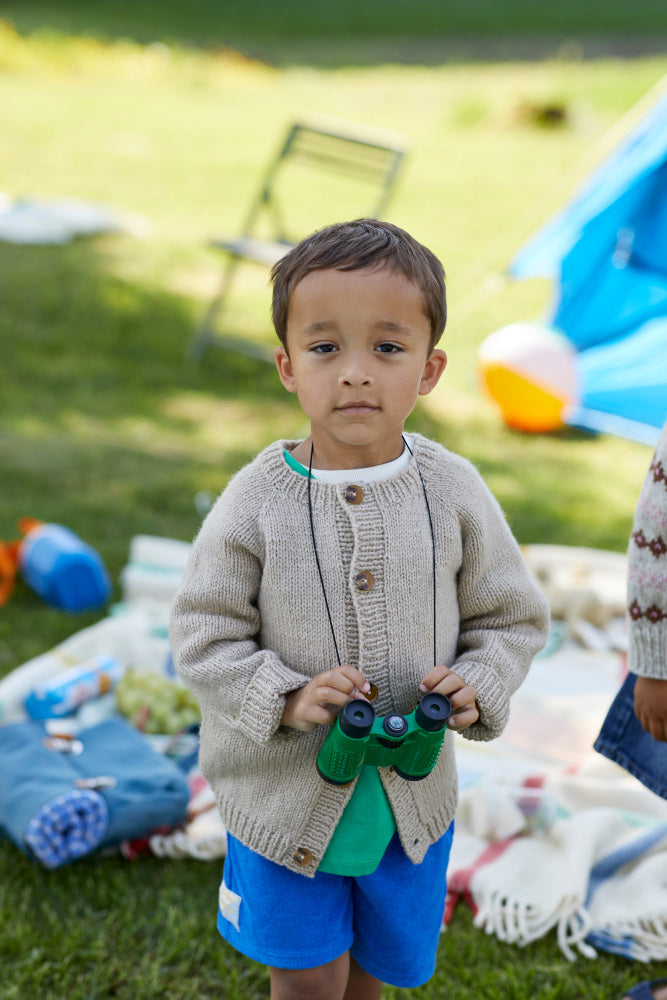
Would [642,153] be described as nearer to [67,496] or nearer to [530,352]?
[530,352]

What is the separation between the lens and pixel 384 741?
1.32m

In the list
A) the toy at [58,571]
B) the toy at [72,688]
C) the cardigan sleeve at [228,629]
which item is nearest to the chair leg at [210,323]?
the toy at [58,571]

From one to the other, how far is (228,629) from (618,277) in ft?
15.3

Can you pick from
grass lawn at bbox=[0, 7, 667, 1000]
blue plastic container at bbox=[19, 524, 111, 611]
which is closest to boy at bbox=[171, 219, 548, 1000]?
grass lawn at bbox=[0, 7, 667, 1000]

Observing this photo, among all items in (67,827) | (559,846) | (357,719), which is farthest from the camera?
(559,846)

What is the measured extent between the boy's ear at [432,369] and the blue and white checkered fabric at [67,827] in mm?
1312

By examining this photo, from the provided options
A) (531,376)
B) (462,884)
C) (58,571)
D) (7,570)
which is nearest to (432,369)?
(462,884)

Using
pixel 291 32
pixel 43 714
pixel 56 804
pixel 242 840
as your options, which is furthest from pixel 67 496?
pixel 291 32

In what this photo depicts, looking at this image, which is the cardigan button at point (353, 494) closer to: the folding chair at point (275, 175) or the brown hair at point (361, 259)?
the brown hair at point (361, 259)

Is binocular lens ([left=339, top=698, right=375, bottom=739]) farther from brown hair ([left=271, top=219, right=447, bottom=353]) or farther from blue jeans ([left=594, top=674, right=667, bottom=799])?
blue jeans ([left=594, top=674, right=667, bottom=799])

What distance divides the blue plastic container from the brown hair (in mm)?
2179

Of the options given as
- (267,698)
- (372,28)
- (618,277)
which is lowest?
(267,698)

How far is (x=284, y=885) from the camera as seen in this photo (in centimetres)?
147

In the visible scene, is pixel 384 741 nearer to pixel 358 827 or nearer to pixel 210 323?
pixel 358 827
